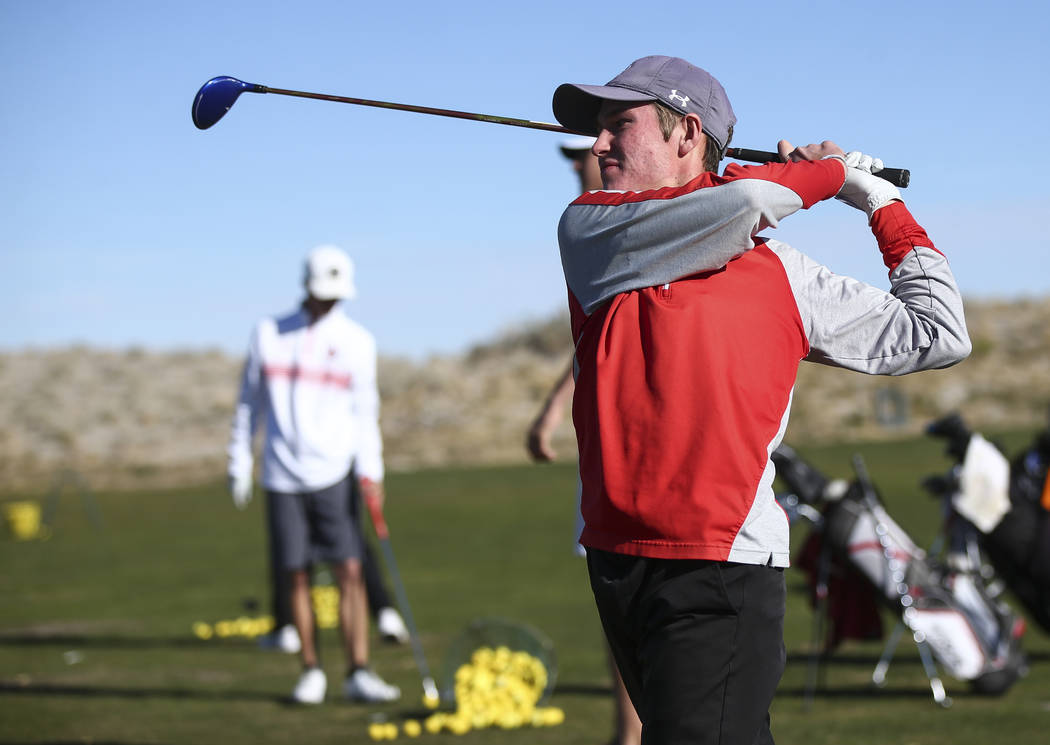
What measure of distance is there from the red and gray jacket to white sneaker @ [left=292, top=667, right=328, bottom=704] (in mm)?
4835

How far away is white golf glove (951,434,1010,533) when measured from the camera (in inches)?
286

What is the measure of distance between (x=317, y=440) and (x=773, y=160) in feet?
16.1

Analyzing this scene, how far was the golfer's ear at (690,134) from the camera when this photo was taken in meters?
3.06

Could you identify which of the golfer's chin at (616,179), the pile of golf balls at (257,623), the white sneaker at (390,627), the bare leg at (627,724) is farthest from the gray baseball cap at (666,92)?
the pile of golf balls at (257,623)

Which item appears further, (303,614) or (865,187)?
(303,614)

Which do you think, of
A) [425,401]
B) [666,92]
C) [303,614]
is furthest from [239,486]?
[425,401]

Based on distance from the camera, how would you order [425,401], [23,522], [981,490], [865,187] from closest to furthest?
[865,187] < [981,490] < [23,522] < [425,401]

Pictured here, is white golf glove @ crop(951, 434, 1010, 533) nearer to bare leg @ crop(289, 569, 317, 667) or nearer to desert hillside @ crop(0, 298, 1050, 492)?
bare leg @ crop(289, 569, 317, 667)

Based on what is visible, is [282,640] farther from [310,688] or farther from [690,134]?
[690,134]

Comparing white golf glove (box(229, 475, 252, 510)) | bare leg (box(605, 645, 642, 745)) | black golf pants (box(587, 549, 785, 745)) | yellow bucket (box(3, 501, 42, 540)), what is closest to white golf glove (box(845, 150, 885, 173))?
black golf pants (box(587, 549, 785, 745))

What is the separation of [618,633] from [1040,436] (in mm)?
5319

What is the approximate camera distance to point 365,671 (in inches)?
297

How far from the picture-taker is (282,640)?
9453 mm

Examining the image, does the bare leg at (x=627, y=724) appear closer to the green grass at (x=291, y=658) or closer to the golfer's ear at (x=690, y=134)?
the green grass at (x=291, y=658)
